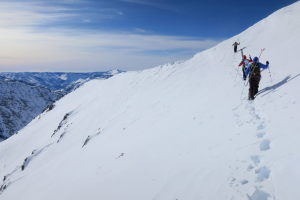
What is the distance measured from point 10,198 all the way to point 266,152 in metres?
25.2

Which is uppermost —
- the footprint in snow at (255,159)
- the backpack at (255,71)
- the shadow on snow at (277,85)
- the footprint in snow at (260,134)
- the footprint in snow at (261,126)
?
the backpack at (255,71)

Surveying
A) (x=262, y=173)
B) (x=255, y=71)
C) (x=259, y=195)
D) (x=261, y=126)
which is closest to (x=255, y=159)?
(x=262, y=173)

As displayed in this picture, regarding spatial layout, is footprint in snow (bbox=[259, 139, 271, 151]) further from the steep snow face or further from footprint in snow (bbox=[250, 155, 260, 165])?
footprint in snow (bbox=[250, 155, 260, 165])

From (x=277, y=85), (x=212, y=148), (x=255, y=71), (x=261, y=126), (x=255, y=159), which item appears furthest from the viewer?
(x=277, y=85)

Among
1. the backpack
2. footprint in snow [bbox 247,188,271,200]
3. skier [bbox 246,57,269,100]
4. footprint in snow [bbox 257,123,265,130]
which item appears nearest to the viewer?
footprint in snow [bbox 247,188,271,200]

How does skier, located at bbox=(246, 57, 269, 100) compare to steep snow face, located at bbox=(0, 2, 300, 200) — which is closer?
steep snow face, located at bbox=(0, 2, 300, 200)

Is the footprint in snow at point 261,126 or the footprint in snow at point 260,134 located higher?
the footprint in snow at point 261,126

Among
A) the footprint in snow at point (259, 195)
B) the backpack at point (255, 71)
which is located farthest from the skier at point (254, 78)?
the footprint in snow at point (259, 195)

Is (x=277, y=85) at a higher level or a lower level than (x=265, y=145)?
higher

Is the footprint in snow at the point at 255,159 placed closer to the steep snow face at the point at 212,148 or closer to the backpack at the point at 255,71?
the steep snow face at the point at 212,148

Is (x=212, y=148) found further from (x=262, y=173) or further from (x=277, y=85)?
(x=277, y=85)

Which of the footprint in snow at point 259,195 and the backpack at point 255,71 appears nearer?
the footprint in snow at point 259,195

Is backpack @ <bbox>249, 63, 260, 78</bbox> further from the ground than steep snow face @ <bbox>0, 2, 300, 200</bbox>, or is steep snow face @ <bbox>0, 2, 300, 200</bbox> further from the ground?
backpack @ <bbox>249, 63, 260, 78</bbox>

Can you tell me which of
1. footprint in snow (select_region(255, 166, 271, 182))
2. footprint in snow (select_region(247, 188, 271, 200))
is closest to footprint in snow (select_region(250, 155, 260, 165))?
footprint in snow (select_region(255, 166, 271, 182))
